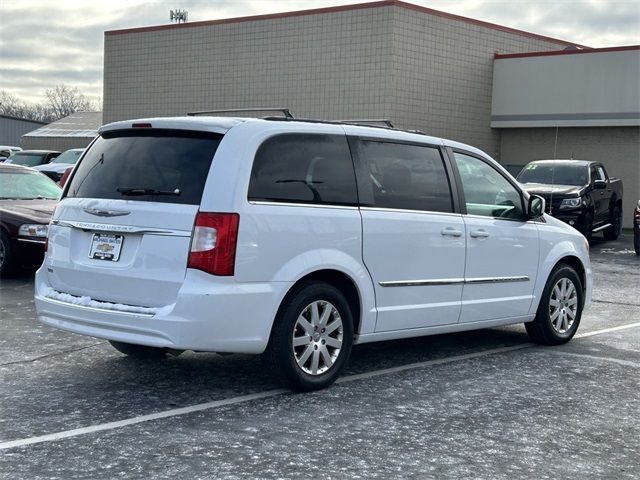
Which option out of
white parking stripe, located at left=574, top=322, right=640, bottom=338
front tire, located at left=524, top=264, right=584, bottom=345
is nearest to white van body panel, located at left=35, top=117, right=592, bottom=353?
front tire, located at left=524, top=264, right=584, bottom=345

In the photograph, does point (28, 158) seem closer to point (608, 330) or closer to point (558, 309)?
point (608, 330)

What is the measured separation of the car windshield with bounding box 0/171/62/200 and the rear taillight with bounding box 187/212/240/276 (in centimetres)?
845

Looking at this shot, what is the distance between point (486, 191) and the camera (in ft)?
27.3

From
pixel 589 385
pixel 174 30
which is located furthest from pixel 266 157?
Result: pixel 174 30

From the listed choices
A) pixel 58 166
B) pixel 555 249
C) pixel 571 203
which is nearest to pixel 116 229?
pixel 555 249

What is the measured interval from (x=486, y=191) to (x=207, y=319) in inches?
123

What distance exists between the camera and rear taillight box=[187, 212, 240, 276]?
6.18 meters

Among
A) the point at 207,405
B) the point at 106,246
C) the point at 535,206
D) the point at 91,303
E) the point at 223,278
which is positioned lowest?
the point at 207,405

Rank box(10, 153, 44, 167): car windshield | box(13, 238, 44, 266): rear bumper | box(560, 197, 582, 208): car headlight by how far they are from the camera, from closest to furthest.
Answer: box(13, 238, 44, 266): rear bumper, box(560, 197, 582, 208): car headlight, box(10, 153, 44, 167): car windshield

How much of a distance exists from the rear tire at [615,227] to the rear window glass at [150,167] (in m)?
16.5

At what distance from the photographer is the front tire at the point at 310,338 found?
257 inches

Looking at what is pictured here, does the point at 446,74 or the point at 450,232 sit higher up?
the point at 446,74

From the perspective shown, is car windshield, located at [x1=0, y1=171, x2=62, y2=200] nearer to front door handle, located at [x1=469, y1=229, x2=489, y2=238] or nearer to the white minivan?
the white minivan

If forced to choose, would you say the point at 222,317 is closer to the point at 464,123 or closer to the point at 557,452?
the point at 557,452
